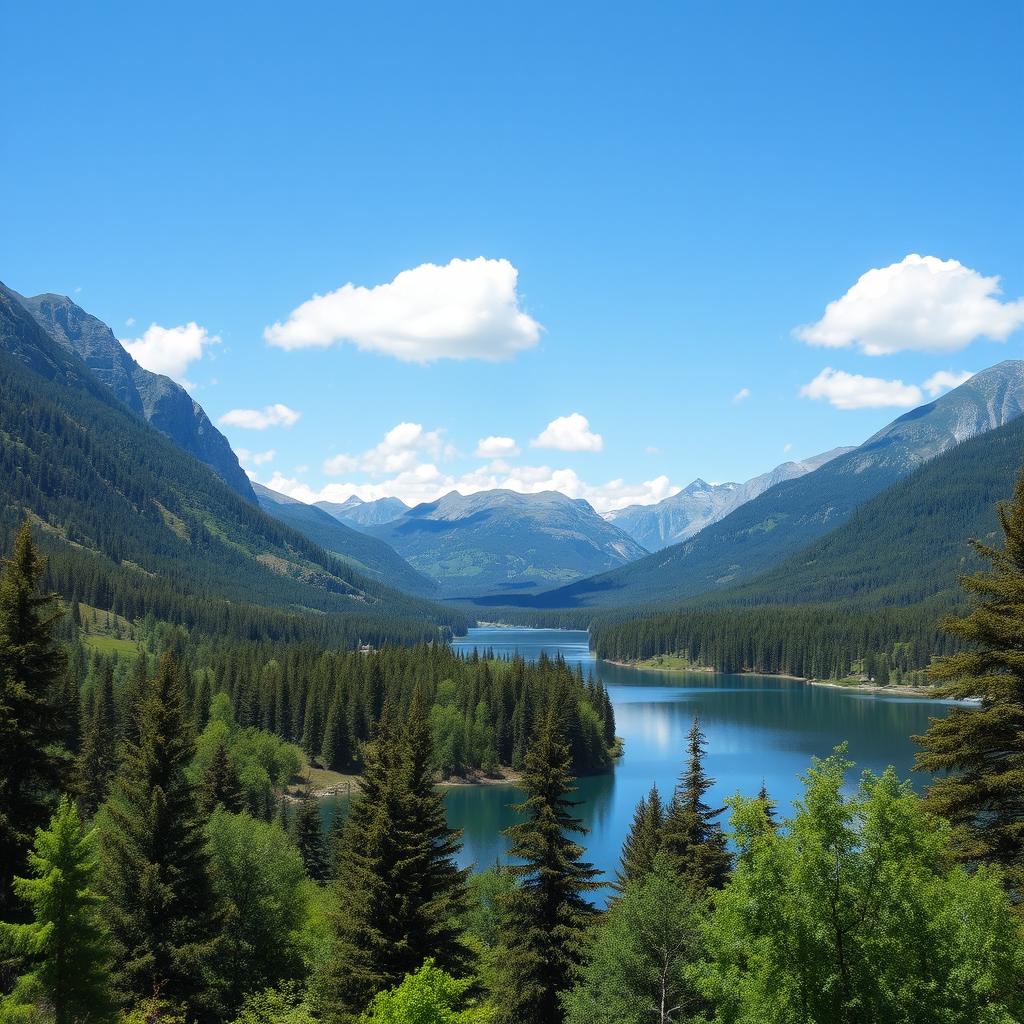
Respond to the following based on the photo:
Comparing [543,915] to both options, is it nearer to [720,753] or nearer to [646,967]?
[646,967]

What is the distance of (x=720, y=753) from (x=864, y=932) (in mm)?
126875

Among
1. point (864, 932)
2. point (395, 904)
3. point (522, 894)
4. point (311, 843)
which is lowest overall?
point (311, 843)

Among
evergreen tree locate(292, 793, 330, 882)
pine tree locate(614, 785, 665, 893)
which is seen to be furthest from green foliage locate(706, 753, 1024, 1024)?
evergreen tree locate(292, 793, 330, 882)

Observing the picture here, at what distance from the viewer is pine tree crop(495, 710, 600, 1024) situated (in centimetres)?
3284

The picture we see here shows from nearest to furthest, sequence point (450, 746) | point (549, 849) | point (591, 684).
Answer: point (549, 849), point (450, 746), point (591, 684)

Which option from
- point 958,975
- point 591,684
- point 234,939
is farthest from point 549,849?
point 591,684

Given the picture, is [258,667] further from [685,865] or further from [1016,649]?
[1016,649]

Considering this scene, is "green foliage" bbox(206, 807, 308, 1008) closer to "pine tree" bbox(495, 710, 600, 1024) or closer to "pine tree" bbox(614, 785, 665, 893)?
"pine tree" bbox(495, 710, 600, 1024)

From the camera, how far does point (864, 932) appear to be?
16.2 m

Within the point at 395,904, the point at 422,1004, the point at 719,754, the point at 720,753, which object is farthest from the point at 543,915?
the point at 720,753

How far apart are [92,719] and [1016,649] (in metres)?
83.1

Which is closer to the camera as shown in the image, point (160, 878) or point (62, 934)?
point (62, 934)

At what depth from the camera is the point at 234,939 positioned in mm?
38438

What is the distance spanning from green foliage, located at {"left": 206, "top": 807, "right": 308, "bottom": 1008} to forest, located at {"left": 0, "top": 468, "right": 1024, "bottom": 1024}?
0.12 metres
